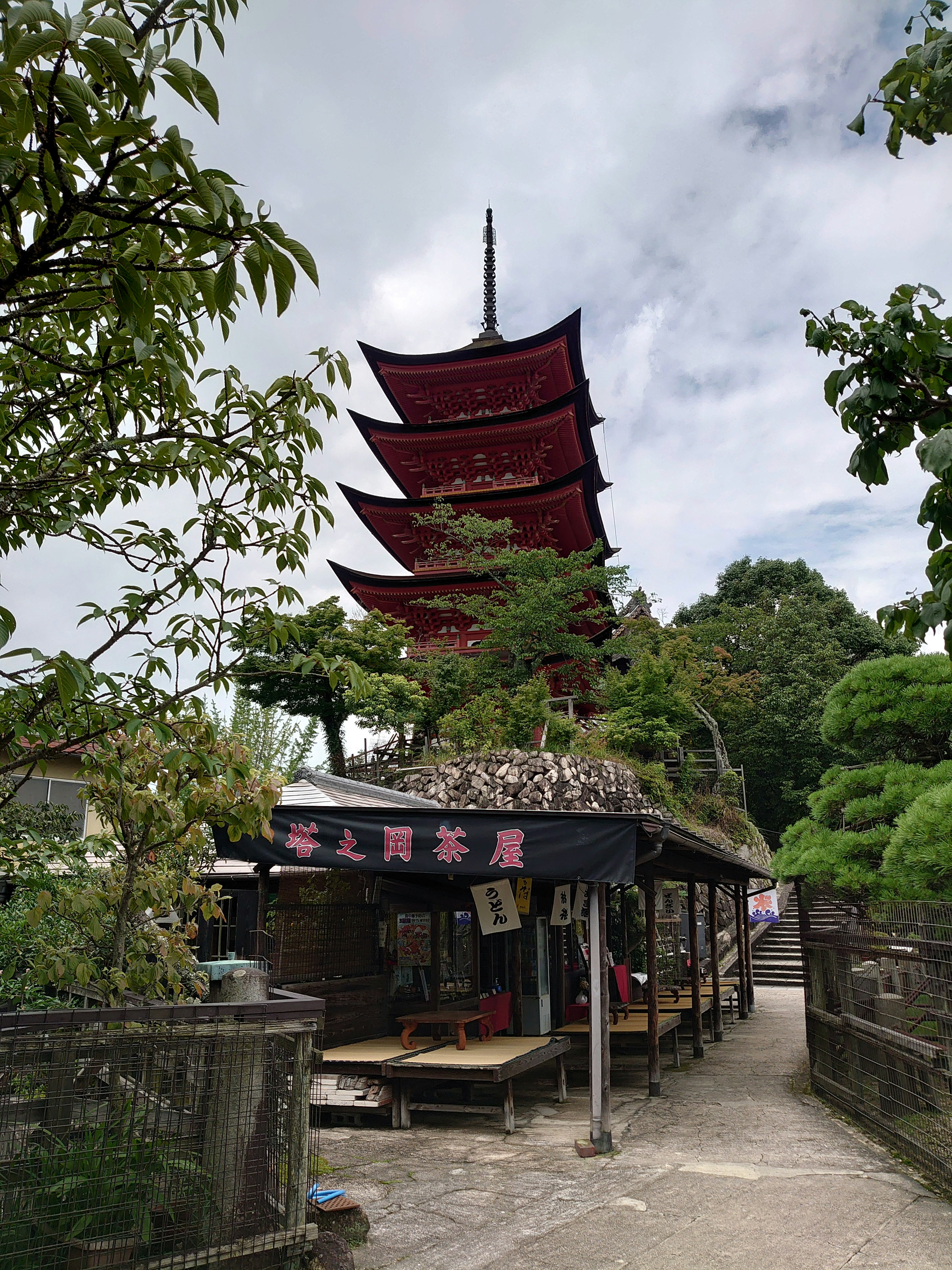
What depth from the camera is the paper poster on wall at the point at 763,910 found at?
21234mm

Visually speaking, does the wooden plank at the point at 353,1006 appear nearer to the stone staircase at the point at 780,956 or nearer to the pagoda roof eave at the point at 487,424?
the stone staircase at the point at 780,956

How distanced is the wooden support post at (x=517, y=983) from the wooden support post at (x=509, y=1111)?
2.15m

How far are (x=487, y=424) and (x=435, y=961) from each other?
691 inches

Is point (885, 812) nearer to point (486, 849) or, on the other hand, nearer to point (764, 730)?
point (486, 849)

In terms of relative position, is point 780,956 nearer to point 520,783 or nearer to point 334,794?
point 520,783

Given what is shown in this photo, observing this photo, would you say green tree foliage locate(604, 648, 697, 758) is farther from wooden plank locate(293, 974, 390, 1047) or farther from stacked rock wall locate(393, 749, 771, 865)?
wooden plank locate(293, 974, 390, 1047)

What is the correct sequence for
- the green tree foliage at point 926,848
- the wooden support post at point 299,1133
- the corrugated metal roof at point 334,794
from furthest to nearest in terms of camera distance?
1. the corrugated metal roof at point 334,794
2. the green tree foliage at point 926,848
3. the wooden support post at point 299,1133

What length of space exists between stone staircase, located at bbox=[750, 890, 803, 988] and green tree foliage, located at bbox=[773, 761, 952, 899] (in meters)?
12.0

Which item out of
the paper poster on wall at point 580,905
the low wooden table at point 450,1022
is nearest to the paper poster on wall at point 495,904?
the low wooden table at point 450,1022

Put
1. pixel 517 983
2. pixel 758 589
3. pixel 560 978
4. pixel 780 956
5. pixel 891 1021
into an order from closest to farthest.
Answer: pixel 891 1021, pixel 517 983, pixel 560 978, pixel 780 956, pixel 758 589

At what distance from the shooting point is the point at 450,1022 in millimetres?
8133

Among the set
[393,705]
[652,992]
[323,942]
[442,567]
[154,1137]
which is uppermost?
[442,567]

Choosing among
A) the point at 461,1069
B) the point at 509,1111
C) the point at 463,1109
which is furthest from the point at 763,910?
the point at 461,1069

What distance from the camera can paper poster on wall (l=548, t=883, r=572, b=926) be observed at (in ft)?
36.8
